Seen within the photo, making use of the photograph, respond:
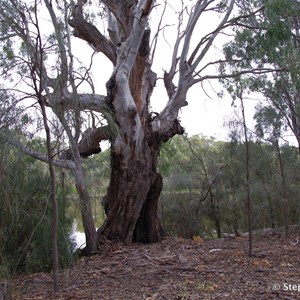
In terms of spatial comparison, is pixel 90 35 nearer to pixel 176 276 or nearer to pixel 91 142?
pixel 91 142

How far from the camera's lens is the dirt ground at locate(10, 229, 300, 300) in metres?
5.81

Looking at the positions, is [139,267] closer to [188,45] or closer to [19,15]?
[19,15]

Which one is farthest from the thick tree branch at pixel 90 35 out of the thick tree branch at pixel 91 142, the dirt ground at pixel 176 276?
the dirt ground at pixel 176 276

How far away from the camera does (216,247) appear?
1008cm

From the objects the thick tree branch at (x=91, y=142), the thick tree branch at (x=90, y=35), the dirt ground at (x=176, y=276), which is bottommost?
the dirt ground at (x=176, y=276)

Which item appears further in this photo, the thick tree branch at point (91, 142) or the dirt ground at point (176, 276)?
the thick tree branch at point (91, 142)

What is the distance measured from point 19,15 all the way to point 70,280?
12.5ft

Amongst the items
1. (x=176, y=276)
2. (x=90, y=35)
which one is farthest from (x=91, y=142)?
(x=176, y=276)

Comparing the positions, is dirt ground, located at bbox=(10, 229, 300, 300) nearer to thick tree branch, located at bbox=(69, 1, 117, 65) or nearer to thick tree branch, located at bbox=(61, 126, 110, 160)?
thick tree branch, located at bbox=(61, 126, 110, 160)

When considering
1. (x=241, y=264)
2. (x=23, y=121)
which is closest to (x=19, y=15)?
(x=23, y=121)

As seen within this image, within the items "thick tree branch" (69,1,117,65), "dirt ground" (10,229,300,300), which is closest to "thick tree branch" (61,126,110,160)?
"dirt ground" (10,229,300,300)

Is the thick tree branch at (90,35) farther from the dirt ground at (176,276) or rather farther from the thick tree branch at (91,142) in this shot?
the dirt ground at (176,276)

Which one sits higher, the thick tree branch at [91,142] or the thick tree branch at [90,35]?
the thick tree branch at [90,35]

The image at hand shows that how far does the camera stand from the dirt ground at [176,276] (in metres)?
5.81
